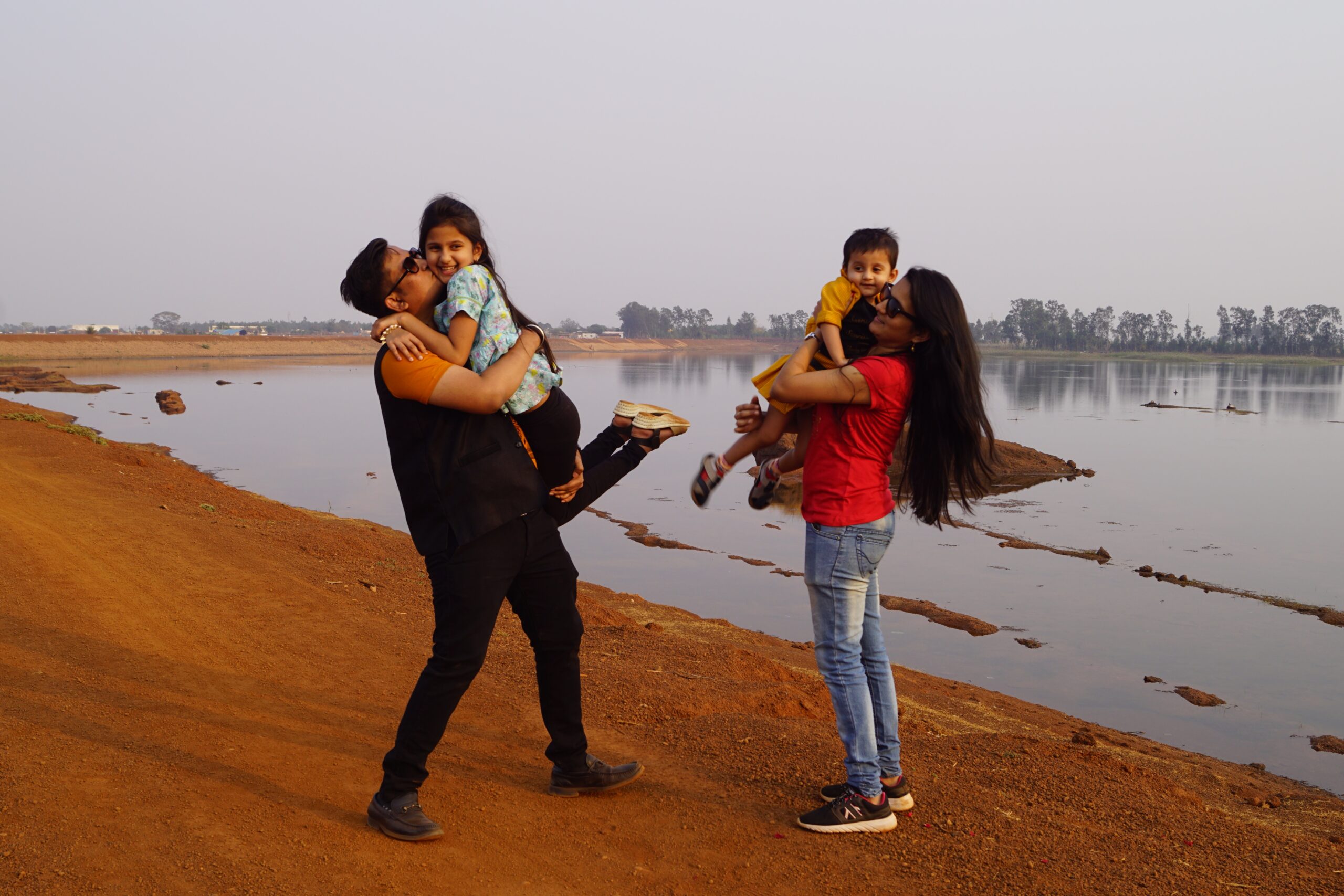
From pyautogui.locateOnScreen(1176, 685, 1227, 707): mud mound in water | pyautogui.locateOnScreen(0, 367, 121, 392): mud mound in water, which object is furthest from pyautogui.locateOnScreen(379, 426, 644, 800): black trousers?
pyautogui.locateOnScreen(0, 367, 121, 392): mud mound in water

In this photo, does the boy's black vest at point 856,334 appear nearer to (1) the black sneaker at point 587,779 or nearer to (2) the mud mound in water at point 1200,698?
(1) the black sneaker at point 587,779

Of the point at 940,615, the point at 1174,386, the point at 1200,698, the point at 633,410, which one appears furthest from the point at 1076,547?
the point at 1174,386

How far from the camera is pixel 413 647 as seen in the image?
→ 18.1ft

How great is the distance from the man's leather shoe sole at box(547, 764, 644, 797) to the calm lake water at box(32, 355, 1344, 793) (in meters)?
5.74

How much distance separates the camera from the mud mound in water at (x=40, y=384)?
3975 cm

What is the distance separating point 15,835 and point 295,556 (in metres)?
4.95

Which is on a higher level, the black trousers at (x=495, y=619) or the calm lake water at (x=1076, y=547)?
the black trousers at (x=495, y=619)

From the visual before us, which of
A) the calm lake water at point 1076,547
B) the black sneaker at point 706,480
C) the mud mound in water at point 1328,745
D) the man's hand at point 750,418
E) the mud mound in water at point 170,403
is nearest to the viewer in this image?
the man's hand at point 750,418

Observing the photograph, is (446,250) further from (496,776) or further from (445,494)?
(496,776)

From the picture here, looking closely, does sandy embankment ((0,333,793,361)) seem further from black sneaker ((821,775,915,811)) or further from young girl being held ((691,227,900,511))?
black sneaker ((821,775,915,811))

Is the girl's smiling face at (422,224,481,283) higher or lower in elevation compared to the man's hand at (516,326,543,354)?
higher

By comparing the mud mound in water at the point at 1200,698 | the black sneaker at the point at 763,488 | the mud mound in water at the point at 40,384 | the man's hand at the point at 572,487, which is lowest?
the mud mound in water at the point at 1200,698

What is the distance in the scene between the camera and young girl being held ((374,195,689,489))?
2920mm

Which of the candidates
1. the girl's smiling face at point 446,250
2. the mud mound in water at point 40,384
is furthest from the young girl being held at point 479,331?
the mud mound in water at point 40,384
